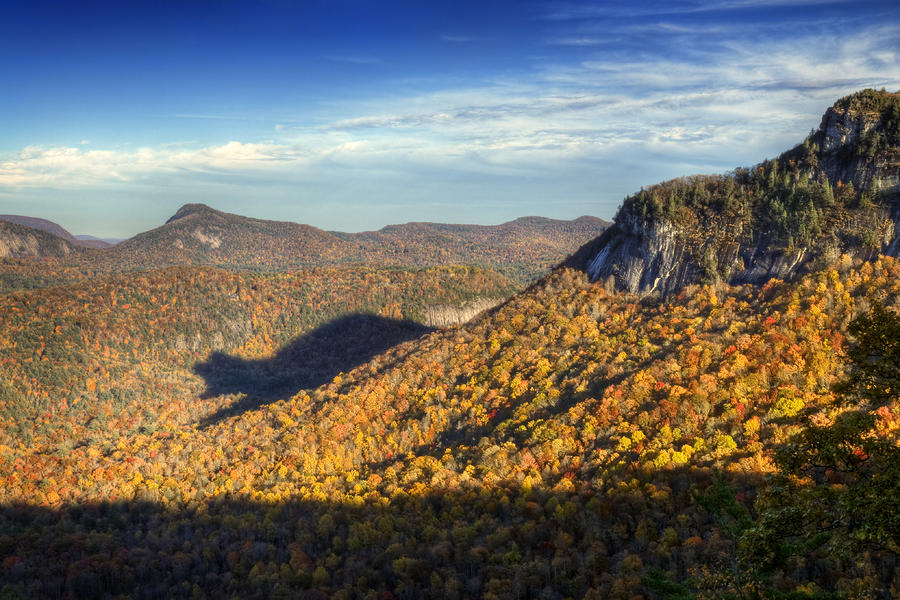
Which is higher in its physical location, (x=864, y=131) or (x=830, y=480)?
(x=864, y=131)

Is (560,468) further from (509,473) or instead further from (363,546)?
(363,546)

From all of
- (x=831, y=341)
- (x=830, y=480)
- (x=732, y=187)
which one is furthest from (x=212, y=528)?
(x=732, y=187)

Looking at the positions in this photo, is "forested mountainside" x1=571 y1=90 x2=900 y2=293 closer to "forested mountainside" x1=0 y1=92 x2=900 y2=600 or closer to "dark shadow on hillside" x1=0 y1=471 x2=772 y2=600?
"forested mountainside" x1=0 y1=92 x2=900 y2=600

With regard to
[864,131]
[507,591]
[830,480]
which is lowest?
[507,591]

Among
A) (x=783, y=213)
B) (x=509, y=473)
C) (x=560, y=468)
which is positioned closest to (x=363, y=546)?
(x=509, y=473)

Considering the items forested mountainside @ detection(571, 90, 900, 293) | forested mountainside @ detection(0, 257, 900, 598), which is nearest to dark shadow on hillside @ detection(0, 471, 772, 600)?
forested mountainside @ detection(0, 257, 900, 598)

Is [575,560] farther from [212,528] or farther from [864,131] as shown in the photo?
[864,131]
